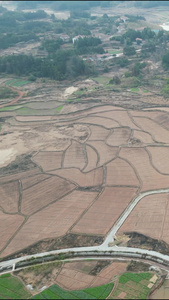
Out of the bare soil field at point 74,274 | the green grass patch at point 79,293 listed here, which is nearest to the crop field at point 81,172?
the bare soil field at point 74,274

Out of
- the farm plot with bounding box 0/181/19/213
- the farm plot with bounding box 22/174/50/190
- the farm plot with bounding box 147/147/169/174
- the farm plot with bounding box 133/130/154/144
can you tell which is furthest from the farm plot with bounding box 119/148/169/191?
the farm plot with bounding box 0/181/19/213

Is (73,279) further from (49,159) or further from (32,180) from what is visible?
(49,159)

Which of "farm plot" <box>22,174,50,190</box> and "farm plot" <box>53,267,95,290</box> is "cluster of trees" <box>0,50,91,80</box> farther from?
"farm plot" <box>53,267,95,290</box>

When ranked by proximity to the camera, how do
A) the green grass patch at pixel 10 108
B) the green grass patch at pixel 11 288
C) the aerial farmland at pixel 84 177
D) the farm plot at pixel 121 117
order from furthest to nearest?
1. the green grass patch at pixel 10 108
2. the farm plot at pixel 121 117
3. the aerial farmland at pixel 84 177
4. the green grass patch at pixel 11 288

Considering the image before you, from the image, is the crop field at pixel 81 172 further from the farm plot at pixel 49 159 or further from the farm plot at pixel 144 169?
the farm plot at pixel 49 159

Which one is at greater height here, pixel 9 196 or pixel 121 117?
pixel 121 117

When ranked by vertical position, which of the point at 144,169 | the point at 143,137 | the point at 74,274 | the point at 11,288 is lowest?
the point at 11,288

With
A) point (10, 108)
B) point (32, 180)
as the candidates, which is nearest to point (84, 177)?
point (32, 180)
